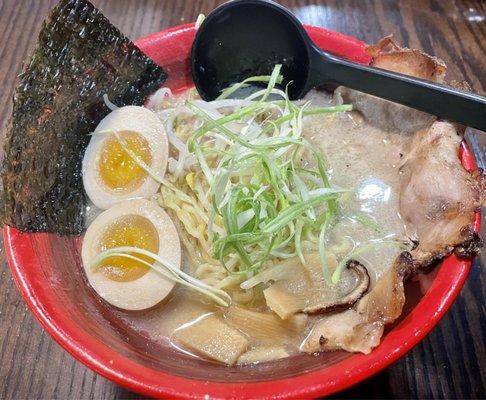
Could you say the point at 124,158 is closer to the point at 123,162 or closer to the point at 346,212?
the point at 123,162

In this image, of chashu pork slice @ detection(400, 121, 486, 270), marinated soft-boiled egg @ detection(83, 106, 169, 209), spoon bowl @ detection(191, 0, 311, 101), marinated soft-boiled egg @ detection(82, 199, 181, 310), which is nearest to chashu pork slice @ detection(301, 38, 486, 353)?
chashu pork slice @ detection(400, 121, 486, 270)

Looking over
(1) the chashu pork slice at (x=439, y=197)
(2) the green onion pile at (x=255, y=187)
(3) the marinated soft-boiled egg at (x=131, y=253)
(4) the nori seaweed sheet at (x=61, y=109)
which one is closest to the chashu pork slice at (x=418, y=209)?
(1) the chashu pork slice at (x=439, y=197)

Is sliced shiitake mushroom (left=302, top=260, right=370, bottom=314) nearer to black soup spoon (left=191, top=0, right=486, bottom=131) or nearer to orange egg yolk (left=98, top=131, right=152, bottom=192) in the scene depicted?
black soup spoon (left=191, top=0, right=486, bottom=131)

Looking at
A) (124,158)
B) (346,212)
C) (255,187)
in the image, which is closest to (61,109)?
(124,158)

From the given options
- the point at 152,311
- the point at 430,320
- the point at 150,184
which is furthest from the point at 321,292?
the point at 150,184

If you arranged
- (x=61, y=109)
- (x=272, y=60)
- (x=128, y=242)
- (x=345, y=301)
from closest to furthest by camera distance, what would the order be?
(x=345, y=301)
(x=128, y=242)
(x=61, y=109)
(x=272, y=60)

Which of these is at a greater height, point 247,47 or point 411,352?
point 247,47
